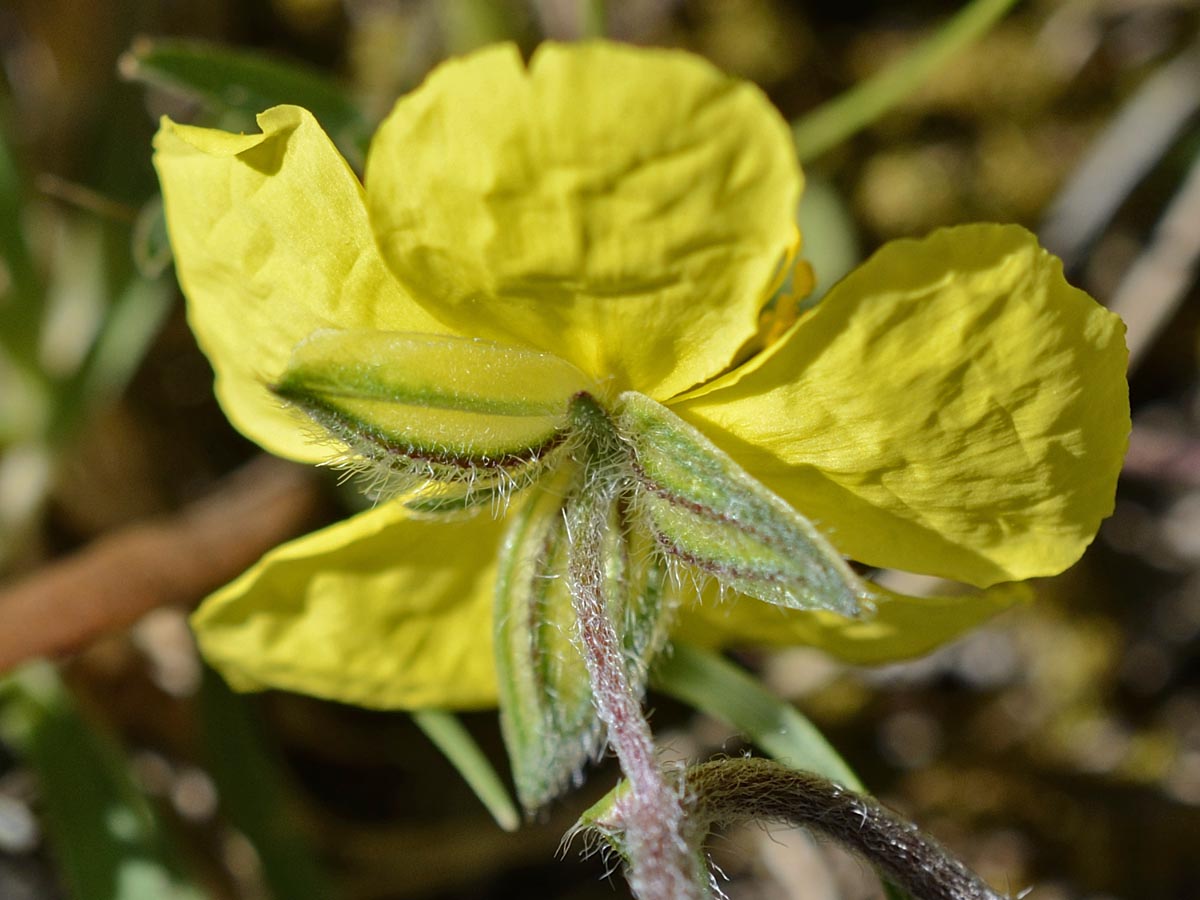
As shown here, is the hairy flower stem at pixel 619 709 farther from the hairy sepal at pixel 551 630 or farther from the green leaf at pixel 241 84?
the green leaf at pixel 241 84

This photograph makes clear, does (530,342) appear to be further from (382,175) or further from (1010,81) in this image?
(1010,81)

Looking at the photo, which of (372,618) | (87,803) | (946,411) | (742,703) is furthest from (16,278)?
(946,411)

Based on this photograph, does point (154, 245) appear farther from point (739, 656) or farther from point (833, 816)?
point (739, 656)

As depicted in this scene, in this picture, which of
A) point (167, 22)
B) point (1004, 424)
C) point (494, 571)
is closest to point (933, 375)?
point (1004, 424)

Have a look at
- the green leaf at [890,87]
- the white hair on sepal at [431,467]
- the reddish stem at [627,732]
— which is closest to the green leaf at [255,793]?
the white hair on sepal at [431,467]

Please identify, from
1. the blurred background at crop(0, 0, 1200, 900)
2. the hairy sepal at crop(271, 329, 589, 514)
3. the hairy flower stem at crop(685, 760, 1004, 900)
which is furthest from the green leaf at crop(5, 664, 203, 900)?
the hairy flower stem at crop(685, 760, 1004, 900)

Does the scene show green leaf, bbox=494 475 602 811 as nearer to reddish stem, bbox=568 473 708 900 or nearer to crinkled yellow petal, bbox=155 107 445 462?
reddish stem, bbox=568 473 708 900
